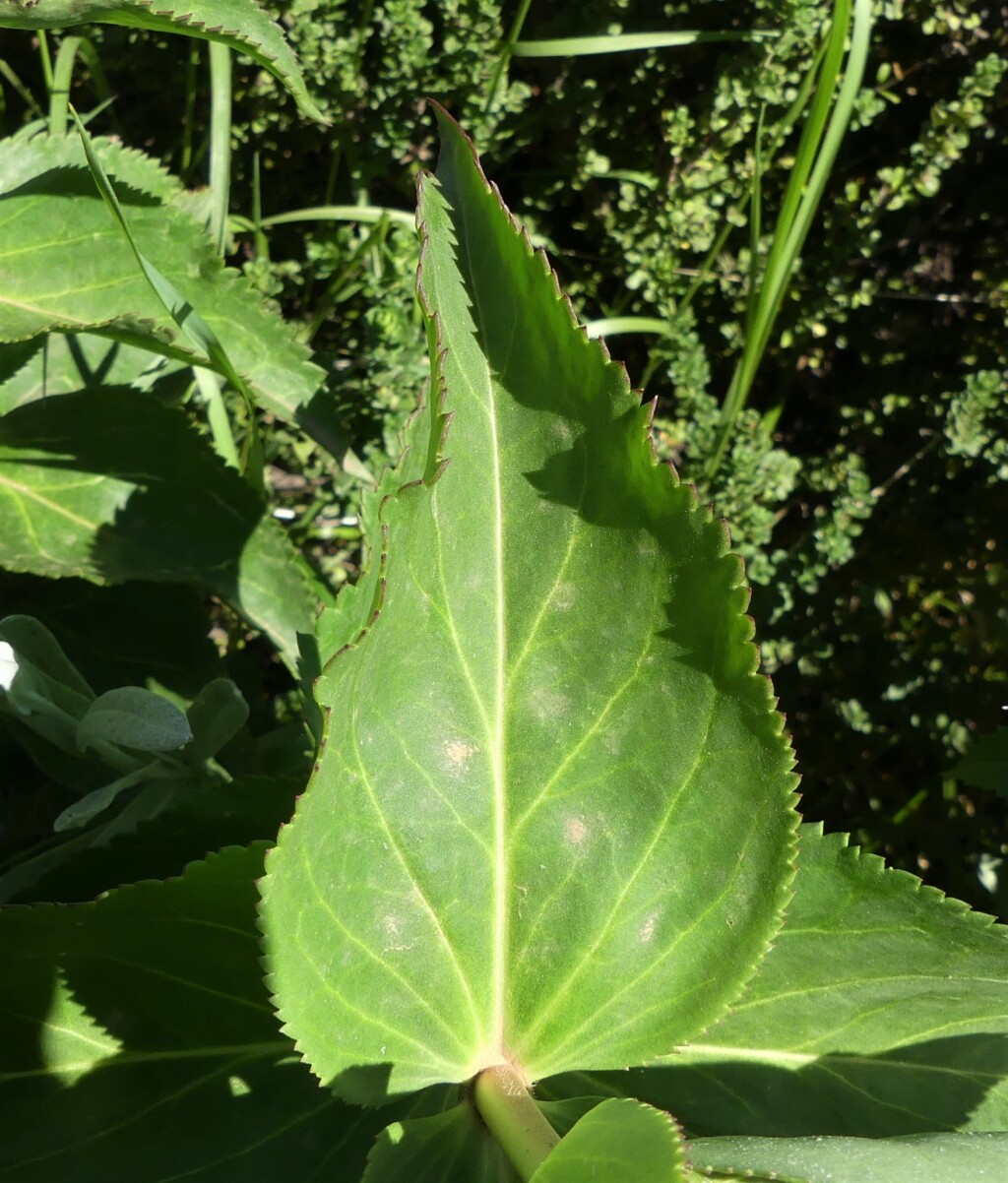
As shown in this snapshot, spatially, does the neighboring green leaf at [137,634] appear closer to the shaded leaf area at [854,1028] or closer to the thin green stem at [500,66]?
the shaded leaf area at [854,1028]

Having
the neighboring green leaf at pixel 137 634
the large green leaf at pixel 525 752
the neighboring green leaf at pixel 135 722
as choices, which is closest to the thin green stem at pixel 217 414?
the neighboring green leaf at pixel 137 634

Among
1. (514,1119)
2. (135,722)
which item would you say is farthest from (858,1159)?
(135,722)

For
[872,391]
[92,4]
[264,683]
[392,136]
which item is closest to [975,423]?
[872,391]

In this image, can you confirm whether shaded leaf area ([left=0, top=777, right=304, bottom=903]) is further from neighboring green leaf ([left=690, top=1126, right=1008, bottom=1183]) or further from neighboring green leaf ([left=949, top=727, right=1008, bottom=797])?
neighboring green leaf ([left=949, top=727, right=1008, bottom=797])

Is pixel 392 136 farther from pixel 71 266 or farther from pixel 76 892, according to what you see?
pixel 76 892

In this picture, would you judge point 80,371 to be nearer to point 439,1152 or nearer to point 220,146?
point 220,146
